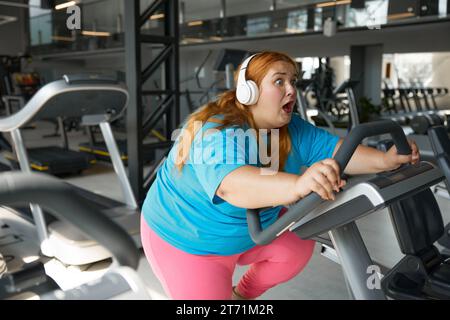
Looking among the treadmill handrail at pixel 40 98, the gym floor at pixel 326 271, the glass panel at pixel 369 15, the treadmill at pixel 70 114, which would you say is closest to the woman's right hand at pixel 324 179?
the gym floor at pixel 326 271

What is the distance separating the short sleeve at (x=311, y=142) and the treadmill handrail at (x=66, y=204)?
103 cm

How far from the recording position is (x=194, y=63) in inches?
482

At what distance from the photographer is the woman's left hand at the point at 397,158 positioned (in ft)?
4.36

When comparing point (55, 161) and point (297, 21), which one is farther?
point (297, 21)

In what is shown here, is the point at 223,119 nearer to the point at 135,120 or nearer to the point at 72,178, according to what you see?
the point at 135,120

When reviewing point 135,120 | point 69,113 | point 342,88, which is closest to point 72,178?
point 135,120

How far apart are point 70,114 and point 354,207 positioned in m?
2.29

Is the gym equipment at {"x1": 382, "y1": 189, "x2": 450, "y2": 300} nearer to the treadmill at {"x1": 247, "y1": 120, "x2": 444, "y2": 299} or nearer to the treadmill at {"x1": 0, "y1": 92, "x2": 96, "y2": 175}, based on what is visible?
the treadmill at {"x1": 247, "y1": 120, "x2": 444, "y2": 299}

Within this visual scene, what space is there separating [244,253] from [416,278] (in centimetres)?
69

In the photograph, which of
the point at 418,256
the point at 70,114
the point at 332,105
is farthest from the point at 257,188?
the point at 332,105

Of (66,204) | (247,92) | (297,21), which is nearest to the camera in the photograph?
(66,204)

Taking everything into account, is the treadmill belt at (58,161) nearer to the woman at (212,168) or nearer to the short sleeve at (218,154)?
the woman at (212,168)

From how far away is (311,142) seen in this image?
158 cm

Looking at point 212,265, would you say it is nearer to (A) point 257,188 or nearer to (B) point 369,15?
(A) point 257,188
